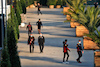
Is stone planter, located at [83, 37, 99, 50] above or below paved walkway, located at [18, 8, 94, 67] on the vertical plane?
above

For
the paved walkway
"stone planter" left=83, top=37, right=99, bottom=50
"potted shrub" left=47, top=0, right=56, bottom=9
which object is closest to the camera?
the paved walkway

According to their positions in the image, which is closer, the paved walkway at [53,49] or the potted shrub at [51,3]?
the paved walkway at [53,49]

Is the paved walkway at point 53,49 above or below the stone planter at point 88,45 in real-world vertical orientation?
below

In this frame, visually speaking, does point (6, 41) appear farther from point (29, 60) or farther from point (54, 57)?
point (54, 57)

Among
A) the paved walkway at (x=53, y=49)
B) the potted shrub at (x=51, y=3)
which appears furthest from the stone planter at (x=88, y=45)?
the potted shrub at (x=51, y=3)

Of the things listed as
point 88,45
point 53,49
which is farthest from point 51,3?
point 88,45

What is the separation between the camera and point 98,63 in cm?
2011

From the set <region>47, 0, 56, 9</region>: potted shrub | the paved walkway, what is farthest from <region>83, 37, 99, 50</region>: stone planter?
<region>47, 0, 56, 9</region>: potted shrub

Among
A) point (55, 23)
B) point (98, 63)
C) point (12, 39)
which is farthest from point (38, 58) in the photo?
point (55, 23)

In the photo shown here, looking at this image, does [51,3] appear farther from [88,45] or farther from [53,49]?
[88,45]

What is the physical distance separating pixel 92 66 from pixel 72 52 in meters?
4.83

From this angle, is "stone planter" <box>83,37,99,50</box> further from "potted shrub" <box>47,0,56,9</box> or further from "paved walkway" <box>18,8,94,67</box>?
"potted shrub" <box>47,0,56,9</box>

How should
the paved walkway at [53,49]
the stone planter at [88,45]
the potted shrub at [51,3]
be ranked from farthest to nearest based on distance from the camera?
the potted shrub at [51,3], the stone planter at [88,45], the paved walkway at [53,49]

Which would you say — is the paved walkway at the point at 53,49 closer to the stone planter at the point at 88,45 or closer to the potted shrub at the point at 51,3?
the stone planter at the point at 88,45
